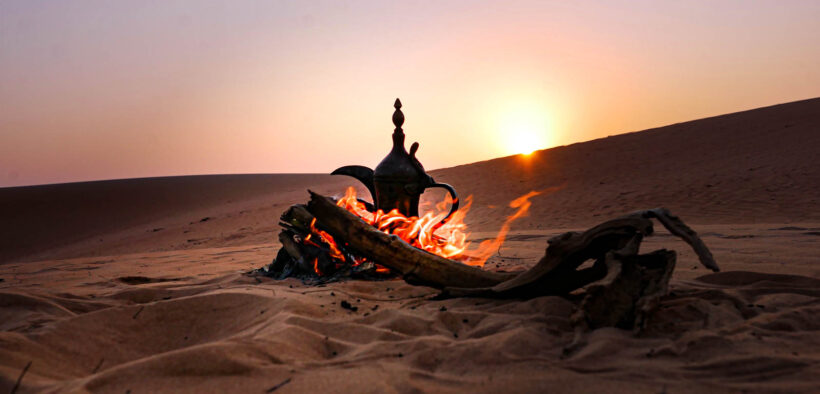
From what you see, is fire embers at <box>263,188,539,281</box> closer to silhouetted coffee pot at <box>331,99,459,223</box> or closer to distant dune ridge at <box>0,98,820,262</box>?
silhouetted coffee pot at <box>331,99,459,223</box>

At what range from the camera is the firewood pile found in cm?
256

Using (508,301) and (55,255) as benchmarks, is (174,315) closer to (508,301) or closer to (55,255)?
(508,301)

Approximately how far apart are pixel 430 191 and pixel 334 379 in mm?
16909

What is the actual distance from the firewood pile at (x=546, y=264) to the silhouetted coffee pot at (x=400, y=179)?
550 mm

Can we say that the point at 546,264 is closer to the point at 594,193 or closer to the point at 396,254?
the point at 396,254

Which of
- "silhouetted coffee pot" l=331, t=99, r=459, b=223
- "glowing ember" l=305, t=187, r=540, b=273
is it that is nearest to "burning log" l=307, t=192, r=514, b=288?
"glowing ember" l=305, t=187, r=540, b=273

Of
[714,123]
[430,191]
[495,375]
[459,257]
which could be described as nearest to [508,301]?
[495,375]

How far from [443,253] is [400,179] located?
76 centimetres

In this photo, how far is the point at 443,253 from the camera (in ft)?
15.3

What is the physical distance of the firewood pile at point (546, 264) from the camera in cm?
256

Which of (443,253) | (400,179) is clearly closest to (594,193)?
(443,253)

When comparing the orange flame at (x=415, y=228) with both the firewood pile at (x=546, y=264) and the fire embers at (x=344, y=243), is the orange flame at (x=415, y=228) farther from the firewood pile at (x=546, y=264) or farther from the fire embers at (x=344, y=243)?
the firewood pile at (x=546, y=264)

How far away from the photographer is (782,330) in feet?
8.05

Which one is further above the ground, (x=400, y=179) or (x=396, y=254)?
(x=400, y=179)
